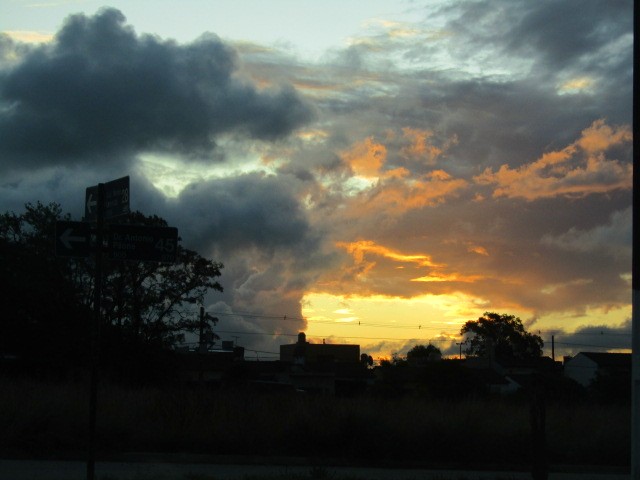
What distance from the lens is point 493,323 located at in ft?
349

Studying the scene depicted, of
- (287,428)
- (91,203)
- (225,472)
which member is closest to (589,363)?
(287,428)

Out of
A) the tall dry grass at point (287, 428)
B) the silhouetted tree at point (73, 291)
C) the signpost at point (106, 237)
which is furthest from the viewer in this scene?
the silhouetted tree at point (73, 291)

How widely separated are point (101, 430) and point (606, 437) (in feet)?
36.9

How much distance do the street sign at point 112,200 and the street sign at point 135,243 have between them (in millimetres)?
249

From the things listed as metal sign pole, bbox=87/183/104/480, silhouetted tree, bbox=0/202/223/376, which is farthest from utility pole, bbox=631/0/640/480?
silhouetted tree, bbox=0/202/223/376

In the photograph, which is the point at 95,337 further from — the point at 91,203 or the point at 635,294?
the point at 635,294

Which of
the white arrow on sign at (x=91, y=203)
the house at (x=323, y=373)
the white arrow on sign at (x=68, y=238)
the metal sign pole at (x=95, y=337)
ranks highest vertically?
the white arrow on sign at (x=91, y=203)

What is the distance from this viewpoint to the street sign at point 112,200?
35.0 feet

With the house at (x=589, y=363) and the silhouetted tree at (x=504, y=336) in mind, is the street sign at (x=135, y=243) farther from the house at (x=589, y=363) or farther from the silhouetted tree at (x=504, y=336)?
the silhouetted tree at (x=504, y=336)

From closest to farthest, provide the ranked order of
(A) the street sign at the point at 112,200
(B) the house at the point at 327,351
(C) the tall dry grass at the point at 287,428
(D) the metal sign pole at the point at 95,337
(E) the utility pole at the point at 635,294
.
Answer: (E) the utility pole at the point at 635,294 → (D) the metal sign pole at the point at 95,337 → (A) the street sign at the point at 112,200 → (C) the tall dry grass at the point at 287,428 → (B) the house at the point at 327,351

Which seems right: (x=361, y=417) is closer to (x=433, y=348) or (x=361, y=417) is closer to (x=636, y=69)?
(x=636, y=69)

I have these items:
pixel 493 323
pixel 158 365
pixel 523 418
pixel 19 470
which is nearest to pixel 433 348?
pixel 493 323

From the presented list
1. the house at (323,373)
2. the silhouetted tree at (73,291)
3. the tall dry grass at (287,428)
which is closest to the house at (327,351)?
the house at (323,373)

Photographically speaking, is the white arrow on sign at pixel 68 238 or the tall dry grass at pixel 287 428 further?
the tall dry grass at pixel 287 428
